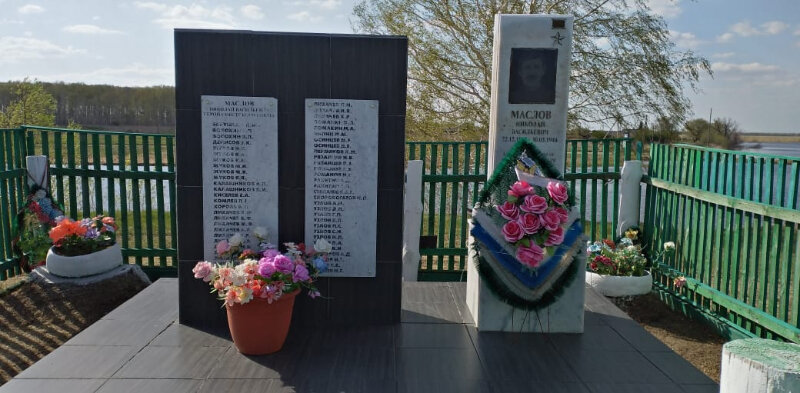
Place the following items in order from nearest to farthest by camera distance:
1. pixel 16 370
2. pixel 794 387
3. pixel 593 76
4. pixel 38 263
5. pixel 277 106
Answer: pixel 794 387
pixel 277 106
pixel 16 370
pixel 38 263
pixel 593 76

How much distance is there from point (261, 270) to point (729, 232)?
4.09 m

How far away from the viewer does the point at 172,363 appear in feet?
12.1

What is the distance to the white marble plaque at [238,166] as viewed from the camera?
421 cm

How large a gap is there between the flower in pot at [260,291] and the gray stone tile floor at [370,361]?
0.13m

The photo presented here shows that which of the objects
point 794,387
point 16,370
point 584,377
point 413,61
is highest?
point 413,61

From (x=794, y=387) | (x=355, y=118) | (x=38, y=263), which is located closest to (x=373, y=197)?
(x=355, y=118)

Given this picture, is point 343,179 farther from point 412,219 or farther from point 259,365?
point 412,219

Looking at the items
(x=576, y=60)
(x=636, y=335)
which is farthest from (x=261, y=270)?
(x=576, y=60)

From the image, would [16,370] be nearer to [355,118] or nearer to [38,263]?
[38,263]

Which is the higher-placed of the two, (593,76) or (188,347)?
(593,76)

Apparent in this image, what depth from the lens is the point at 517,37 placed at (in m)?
4.34

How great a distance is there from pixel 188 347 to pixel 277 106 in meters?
1.67

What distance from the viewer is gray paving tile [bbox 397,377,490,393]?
338 cm

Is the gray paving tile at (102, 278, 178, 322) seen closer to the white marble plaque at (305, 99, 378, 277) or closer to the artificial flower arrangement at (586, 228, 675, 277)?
the white marble plaque at (305, 99, 378, 277)
